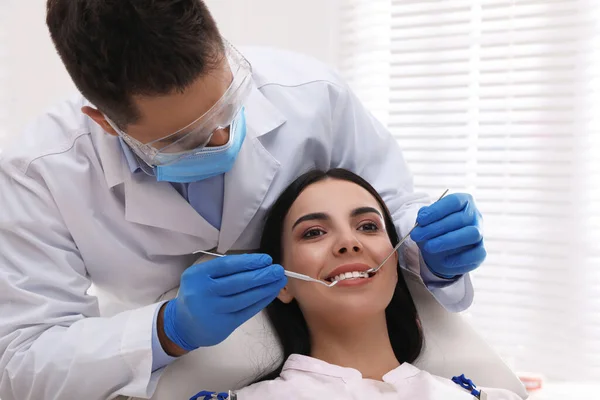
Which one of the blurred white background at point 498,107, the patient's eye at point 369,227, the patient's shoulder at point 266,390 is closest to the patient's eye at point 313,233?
the patient's eye at point 369,227

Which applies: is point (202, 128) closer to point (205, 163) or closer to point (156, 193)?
point (205, 163)

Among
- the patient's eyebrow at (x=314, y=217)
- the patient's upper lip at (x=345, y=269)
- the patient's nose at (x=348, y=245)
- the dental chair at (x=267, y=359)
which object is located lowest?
the dental chair at (x=267, y=359)

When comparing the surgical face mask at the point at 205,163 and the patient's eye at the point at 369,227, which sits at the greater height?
the surgical face mask at the point at 205,163

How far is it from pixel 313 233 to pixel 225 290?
35 cm

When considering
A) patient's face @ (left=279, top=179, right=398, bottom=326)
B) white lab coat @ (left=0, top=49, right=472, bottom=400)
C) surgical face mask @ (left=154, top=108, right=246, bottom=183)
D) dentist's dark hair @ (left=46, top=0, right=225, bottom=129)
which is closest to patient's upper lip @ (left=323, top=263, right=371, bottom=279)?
patient's face @ (left=279, top=179, right=398, bottom=326)

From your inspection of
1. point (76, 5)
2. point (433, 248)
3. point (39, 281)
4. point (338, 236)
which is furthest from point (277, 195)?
point (76, 5)

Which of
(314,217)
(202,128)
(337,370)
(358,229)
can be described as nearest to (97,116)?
(202,128)

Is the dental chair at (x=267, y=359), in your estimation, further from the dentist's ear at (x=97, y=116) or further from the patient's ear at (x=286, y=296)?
the dentist's ear at (x=97, y=116)

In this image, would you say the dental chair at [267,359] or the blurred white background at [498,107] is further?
the blurred white background at [498,107]

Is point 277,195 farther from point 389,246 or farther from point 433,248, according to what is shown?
point 433,248

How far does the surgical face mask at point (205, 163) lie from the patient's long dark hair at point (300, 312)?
26cm

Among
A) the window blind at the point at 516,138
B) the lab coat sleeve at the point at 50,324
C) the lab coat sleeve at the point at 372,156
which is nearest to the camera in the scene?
the lab coat sleeve at the point at 50,324

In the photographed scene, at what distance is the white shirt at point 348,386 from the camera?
1.47 metres

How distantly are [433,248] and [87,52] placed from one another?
847mm
